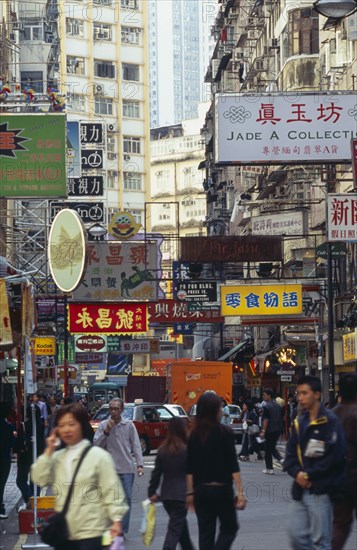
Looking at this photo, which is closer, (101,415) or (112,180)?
(101,415)

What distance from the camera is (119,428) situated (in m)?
15.9

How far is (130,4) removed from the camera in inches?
4855

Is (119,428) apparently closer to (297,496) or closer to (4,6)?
(297,496)

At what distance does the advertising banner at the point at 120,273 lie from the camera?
132 feet

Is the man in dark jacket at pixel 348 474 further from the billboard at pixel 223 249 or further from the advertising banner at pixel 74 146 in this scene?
the advertising banner at pixel 74 146

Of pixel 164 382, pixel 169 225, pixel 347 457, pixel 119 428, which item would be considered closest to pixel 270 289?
pixel 164 382

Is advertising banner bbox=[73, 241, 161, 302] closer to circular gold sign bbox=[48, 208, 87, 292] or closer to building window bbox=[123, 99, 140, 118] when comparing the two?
circular gold sign bbox=[48, 208, 87, 292]

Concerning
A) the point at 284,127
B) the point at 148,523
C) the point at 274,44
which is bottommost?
the point at 148,523

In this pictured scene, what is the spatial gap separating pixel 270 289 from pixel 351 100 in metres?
13.8

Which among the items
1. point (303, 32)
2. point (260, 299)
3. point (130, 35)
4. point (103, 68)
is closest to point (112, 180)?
point (103, 68)

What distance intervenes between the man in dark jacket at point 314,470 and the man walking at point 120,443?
503cm

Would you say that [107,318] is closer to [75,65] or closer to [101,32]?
[75,65]

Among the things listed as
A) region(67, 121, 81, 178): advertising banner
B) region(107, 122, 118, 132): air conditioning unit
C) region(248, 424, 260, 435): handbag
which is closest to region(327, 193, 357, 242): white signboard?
region(248, 424, 260, 435): handbag

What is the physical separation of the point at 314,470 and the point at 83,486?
8.17ft
